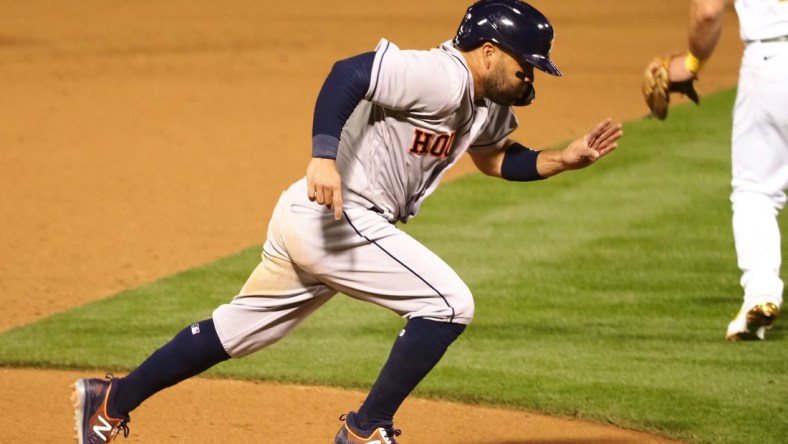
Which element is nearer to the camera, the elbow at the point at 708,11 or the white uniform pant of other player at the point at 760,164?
the elbow at the point at 708,11

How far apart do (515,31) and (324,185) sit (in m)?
0.77

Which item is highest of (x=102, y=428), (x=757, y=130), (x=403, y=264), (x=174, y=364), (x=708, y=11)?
(x=708, y=11)

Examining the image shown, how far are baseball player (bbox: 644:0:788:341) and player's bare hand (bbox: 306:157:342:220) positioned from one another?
208 cm

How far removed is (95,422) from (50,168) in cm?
526

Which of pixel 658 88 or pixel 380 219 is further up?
pixel 658 88

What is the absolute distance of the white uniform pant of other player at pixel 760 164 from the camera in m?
5.49

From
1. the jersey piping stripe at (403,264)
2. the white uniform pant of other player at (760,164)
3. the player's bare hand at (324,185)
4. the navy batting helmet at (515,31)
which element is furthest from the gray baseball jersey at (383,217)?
the white uniform pant of other player at (760,164)

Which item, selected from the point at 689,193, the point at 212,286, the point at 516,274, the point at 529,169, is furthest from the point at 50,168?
the point at 529,169

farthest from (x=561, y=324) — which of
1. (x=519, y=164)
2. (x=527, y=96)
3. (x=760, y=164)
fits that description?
(x=527, y=96)

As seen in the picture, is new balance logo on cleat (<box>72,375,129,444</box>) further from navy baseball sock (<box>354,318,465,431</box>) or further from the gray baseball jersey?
navy baseball sock (<box>354,318,465,431</box>)

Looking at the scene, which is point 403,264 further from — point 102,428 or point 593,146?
point 102,428

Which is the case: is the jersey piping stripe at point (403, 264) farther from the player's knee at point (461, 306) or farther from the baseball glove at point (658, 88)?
the baseball glove at point (658, 88)

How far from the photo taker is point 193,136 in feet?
34.0

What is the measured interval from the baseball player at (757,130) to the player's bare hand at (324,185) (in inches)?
81.7
